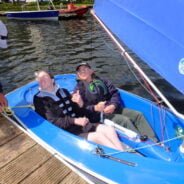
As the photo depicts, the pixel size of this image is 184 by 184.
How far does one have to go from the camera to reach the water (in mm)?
11148

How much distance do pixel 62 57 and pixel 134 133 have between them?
35.0 feet

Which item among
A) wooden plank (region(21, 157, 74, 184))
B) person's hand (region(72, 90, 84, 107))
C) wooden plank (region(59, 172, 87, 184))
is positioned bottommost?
wooden plank (region(59, 172, 87, 184))

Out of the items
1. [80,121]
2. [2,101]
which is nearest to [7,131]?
[2,101]

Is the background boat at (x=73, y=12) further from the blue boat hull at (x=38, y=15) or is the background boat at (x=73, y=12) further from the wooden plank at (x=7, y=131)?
the wooden plank at (x=7, y=131)

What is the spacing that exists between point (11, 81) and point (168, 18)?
8.96 metres

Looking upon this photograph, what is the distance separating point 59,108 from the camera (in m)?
4.85

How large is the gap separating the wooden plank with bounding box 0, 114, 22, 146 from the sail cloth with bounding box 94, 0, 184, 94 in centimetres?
194

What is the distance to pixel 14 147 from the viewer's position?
14.9ft

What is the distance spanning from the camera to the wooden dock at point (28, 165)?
3.96 m

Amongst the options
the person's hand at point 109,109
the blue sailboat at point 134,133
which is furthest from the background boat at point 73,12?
the person's hand at point 109,109

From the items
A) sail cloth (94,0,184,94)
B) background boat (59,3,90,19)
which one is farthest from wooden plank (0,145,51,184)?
background boat (59,3,90,19)

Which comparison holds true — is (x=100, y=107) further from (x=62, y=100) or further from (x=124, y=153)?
(x=124, y=153)

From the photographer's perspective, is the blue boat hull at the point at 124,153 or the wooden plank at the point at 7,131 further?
the wooden plank at the point at 7,131

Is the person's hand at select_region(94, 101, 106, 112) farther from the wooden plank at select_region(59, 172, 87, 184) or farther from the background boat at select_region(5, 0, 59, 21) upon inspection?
the background boat at select_region(5, 0, 59, 21)
